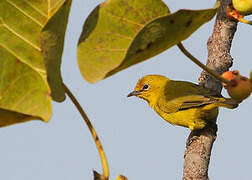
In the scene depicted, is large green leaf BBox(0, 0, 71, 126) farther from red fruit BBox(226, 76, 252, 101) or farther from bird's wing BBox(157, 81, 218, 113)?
bird's wing BBox(157, 81, 218, 113)

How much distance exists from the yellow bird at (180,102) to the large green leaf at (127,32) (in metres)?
3.99

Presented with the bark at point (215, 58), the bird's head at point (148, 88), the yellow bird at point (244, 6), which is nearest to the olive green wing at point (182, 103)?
the bird's head at point (148, 88)

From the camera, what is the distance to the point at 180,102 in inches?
271

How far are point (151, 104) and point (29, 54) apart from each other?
6.03 metres

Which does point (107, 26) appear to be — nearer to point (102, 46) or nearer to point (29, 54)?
point (102, 46)

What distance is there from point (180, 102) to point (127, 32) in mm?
5183

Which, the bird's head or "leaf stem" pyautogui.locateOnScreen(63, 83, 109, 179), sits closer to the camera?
"leaf stem" pyautogui.locateOnScreen(63, 83, 109, 179)

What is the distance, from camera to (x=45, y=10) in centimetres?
185

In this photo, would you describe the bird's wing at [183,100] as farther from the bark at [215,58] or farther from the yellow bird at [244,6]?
the yellow bird at [244,6]

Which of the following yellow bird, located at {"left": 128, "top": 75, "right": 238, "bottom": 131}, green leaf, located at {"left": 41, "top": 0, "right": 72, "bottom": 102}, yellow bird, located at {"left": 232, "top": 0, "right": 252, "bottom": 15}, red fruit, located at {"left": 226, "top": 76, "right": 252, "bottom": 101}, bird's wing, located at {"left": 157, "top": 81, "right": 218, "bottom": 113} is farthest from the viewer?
bird's wing, located at {"left": 157, "top": 81, "right": 218, "bottom": 113}

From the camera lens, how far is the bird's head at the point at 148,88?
25.5 ft

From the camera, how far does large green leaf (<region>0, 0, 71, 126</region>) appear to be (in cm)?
153

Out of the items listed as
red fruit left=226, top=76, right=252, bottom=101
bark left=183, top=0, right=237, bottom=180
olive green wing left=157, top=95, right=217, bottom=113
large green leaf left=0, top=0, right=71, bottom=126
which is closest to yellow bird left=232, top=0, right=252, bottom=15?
bark left=183, top=0, right=237, bottom=180

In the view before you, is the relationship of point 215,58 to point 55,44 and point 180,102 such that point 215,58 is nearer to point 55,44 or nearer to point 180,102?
point 55,44
